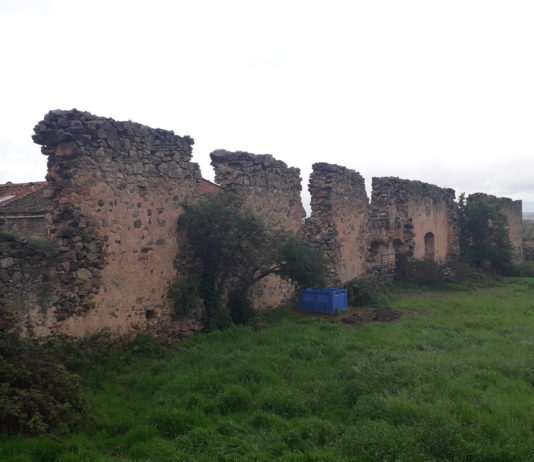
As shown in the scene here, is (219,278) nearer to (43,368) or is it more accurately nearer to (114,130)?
(114,130)

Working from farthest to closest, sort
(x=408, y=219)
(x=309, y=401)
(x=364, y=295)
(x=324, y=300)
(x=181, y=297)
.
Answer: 1. (x=408, y=219)
2. (x=364, y=295)
3. (x=324, y=300)
4. (x=181, y=297)
5. (x=309, y=401)

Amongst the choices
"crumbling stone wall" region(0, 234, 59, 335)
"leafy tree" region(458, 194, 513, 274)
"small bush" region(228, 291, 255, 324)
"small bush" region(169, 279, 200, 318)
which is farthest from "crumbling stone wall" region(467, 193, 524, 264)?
"crumbling stone wall" region(0, 234, 59, 335)

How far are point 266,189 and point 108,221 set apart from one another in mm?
4335

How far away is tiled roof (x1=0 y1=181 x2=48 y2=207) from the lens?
13835 mm

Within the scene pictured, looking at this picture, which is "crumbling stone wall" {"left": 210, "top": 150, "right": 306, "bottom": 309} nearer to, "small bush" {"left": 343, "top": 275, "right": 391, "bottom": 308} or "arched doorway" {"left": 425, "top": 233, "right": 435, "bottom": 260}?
"small bush" {"left": 343, "top": 275, "right": 391, "bottom": 308}

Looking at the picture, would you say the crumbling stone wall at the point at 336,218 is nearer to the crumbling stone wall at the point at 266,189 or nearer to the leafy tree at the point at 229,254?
the crumbling stone wall at the point at 266,189

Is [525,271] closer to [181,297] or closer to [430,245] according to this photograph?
[430,245]

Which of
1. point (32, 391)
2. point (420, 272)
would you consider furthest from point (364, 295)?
point (32, 391)

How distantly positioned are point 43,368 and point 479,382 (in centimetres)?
479

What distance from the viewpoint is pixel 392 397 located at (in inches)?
198

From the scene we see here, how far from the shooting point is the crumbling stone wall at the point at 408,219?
15914mm

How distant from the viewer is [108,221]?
7129mm

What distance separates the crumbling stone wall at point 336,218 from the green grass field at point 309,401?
15.5 feet

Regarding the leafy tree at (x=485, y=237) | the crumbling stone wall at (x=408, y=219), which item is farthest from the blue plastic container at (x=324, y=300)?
the leafy tree at (x=485, y=237)
